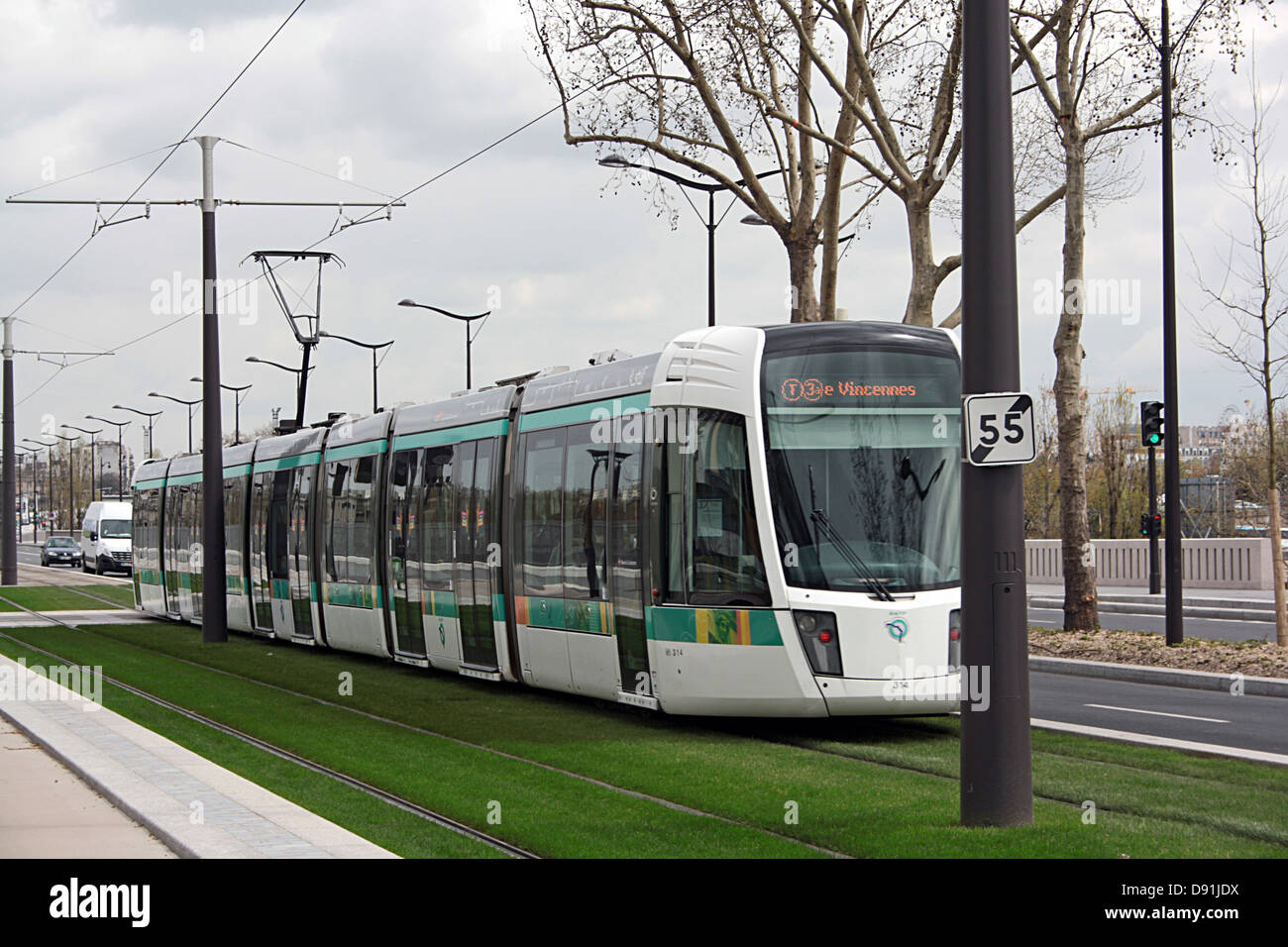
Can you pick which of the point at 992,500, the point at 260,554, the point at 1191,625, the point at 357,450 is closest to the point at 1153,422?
the point at 1191,625

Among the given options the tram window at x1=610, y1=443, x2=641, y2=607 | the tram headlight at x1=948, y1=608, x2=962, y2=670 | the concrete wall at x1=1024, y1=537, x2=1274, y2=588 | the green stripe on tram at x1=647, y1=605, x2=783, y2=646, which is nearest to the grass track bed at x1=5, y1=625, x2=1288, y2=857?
the tram headlight at x1=948, y1=608, x2=962, y2=670

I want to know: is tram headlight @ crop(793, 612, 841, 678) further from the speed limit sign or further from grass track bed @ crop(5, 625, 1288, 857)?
the speed limit sign

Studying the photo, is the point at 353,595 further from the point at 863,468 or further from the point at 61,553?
the point at 61,553

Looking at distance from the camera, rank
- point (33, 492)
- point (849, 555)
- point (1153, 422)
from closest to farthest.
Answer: point (849, 555) → point (1153, 422) → point (33, 492)

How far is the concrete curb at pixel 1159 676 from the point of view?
677 inches

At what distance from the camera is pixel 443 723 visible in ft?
46.8

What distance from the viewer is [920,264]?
966 inches

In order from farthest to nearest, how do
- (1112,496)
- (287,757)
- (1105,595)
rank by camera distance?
(1112,496)
(1105,595)
(287,757)

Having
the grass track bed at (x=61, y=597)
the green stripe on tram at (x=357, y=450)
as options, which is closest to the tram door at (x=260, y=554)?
the green stripe on tram at (x=357, y=450)

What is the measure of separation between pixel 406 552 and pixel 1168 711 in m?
9.05
